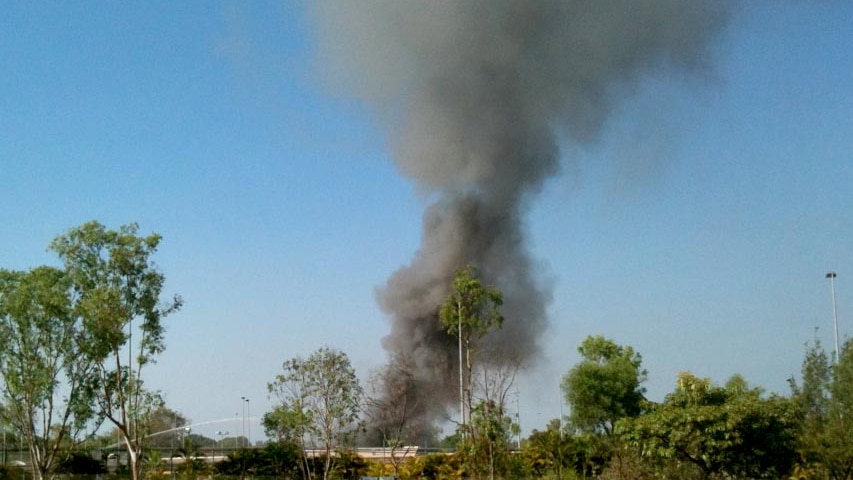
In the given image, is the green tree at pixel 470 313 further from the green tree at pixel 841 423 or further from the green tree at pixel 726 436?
the green tree at pixel 841 423

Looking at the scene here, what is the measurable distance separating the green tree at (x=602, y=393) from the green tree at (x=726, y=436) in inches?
637

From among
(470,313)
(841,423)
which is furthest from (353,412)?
(841,423)

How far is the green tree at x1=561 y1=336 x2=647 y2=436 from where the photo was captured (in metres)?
43.4

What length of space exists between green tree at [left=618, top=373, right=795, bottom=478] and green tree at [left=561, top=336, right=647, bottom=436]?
53.1 ft

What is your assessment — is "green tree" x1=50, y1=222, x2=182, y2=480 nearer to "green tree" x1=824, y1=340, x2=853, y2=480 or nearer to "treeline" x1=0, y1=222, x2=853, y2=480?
"treeline" x1=0, y1=222, x2=853, y2=480

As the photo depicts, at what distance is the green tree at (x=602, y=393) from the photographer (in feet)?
143

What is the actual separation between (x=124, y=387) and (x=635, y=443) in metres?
17.7

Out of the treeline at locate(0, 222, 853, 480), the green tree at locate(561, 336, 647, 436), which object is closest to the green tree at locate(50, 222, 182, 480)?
the treeline at locate(0, 222, 853, 480)

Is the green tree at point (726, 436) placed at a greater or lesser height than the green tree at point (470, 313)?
lesser

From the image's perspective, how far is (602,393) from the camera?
143 feet

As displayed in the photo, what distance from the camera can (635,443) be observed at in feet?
88.4

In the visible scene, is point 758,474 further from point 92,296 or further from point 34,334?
point 34,334

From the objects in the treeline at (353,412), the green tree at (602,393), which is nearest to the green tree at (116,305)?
the treeline at (353,412)

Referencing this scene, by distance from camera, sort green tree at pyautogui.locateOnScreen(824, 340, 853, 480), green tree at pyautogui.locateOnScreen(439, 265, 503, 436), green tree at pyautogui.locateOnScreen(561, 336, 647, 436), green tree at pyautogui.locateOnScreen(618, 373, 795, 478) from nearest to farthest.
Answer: green tree at pyautogui.locateOnScreen(824, 340, 853, 480) < green tree at pyautogui.locateOnScreen(618, 373, 795, 478) < green tree at pyautogui.locateOnScreen(439, 265, 503, 436) < green tree at pyautogui.locateOnScreen(561, 336, 647, 436)
